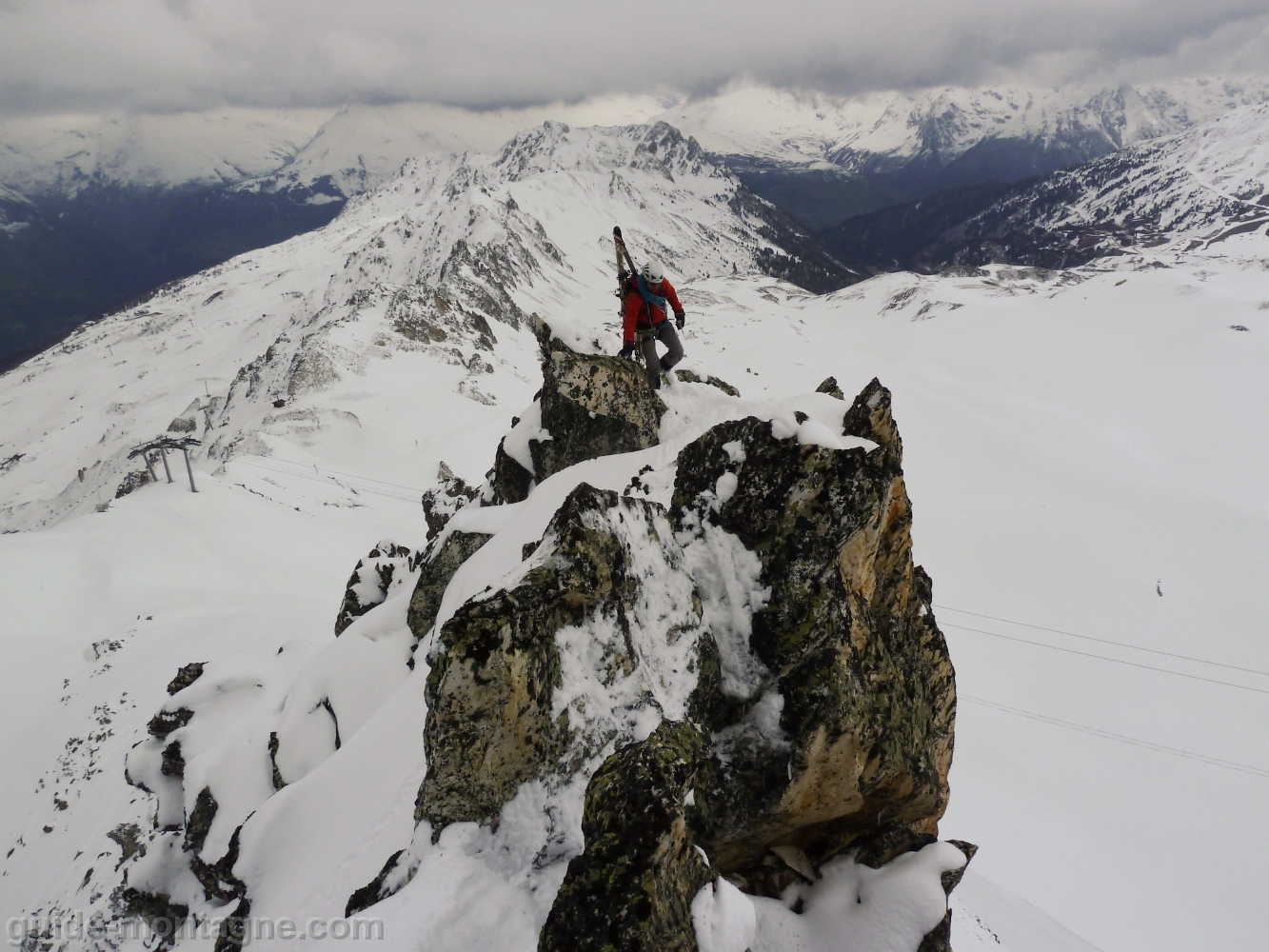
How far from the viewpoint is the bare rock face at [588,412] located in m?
13.6

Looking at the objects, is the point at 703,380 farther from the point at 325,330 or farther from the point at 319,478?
the point at 325,330

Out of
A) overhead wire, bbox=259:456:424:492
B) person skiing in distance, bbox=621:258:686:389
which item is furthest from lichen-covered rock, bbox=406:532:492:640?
overhead wire, bbox=259:456:424:492

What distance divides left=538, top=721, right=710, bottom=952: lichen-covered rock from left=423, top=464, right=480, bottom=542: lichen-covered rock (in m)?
13.0

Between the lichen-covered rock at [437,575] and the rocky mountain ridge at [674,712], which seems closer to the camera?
the rocky mountain ridge at [674,712]

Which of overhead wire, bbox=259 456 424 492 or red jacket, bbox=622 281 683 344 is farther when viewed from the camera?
overhead wire, bbox=259 456 424 492

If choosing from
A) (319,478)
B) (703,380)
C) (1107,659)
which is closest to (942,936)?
(703,380)

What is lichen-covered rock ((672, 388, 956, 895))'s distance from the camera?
7.41 meters

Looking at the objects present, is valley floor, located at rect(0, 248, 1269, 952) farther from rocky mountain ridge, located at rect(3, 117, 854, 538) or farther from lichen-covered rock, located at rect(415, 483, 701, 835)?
rocky mountain ridge, located at rect(3, 117, 854, 538)

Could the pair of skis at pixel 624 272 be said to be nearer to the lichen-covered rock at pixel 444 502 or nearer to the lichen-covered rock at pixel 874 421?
the lichen-covered rock at pixel 444 502

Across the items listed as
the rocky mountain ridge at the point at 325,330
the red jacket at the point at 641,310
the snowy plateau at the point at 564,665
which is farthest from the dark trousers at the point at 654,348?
the rocky mountain ridge at the point at 325,330

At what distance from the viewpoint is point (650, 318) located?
14266 mm

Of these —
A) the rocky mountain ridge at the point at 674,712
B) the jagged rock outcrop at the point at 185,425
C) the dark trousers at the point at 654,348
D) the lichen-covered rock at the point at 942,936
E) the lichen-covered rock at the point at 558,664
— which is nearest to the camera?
the rocky mountain ridge at the point at 674,712

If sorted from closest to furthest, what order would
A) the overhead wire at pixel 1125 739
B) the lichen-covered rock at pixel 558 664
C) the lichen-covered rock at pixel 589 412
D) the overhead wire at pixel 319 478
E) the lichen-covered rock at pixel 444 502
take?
the lichen-covered rock at pixel 558 664
the lichen-covered rock at pixel 589 412
the lichen-covered rock at pixel 444 502
the overhead wire at pixel 1125 739
the overhead wire at pixel 319 478

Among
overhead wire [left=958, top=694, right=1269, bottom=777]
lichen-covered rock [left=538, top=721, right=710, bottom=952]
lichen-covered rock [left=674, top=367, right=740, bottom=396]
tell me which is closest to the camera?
lichen-covered rock [left=538, top=721, right=710, bottom=952]
